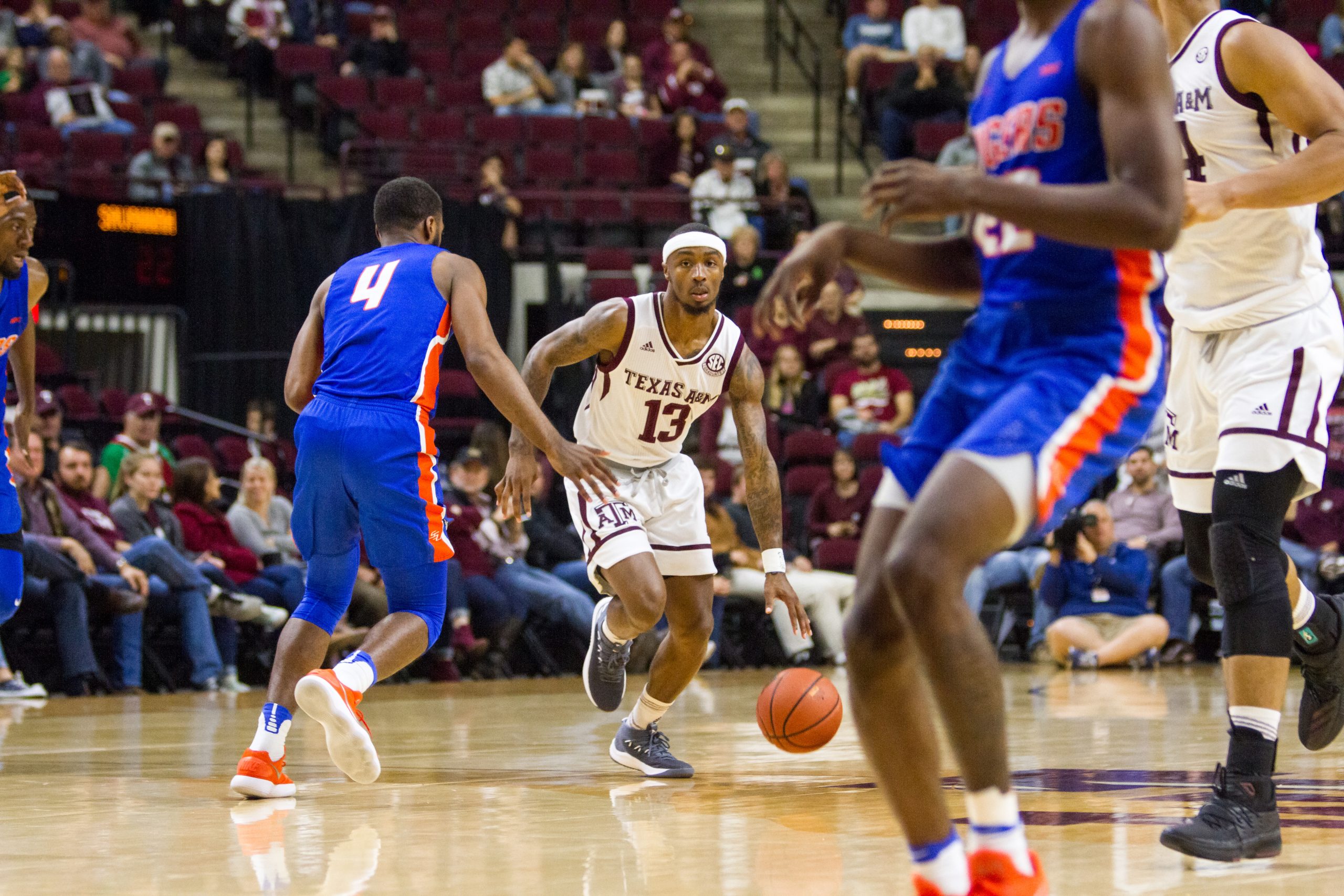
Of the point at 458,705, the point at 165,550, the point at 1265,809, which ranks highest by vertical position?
the point at 1265,809

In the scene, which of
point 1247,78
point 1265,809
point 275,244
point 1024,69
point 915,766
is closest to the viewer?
point 915,766

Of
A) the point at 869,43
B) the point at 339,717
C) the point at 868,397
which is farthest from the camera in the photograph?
the point at 869,43

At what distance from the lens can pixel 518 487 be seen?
5.57m

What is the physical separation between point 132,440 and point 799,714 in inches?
268

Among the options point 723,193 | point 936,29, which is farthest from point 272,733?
point 936,29

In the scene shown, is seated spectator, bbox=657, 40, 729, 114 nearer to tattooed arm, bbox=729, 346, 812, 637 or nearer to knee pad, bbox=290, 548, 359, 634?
tattooed arm, bbox=729, 346, 812, 637

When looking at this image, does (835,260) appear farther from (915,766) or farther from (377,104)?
(377,104)

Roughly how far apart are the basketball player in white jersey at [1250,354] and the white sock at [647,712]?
84.3 inches

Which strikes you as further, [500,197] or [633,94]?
[633,94]

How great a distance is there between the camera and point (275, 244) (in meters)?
13.4

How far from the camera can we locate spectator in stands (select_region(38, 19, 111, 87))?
15866 mm

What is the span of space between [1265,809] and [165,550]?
24.9 ft

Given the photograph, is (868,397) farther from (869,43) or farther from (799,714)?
(799,714)

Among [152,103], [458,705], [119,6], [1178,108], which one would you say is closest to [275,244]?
→ [152,103]
